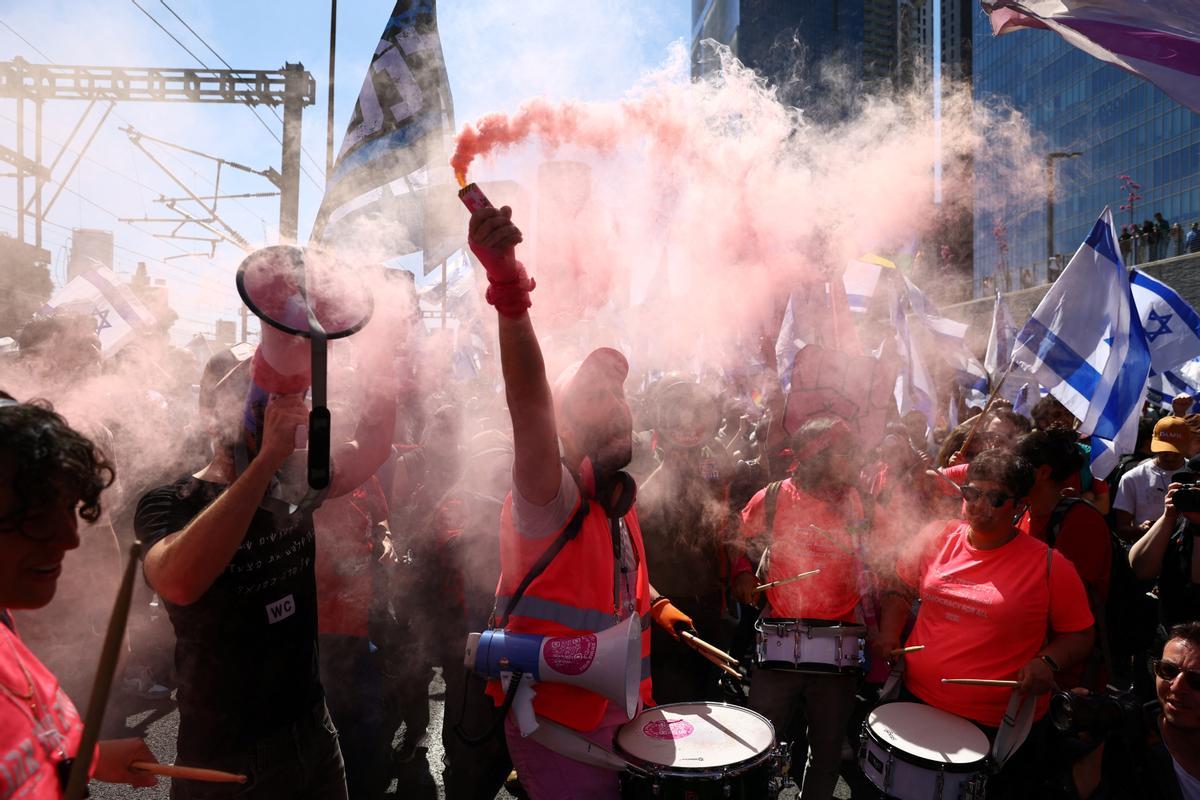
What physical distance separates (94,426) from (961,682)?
3442 mm

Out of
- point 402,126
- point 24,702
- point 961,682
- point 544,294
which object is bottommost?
point 961,682

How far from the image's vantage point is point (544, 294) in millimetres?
4512

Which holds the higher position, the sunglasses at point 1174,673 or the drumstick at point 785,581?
the drumstick at point 785,581

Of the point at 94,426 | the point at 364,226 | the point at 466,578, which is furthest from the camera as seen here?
the point at 364,226

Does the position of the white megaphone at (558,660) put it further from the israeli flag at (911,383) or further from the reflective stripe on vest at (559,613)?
the israeli flag at (911,383)

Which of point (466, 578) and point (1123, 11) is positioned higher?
point (1123, 11)

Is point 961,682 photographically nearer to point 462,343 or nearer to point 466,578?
point 466,578

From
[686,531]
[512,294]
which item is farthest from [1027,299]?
[512,294]

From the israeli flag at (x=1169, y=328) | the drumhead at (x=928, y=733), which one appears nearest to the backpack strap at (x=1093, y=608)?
the drumhead at (x=928, y=733)

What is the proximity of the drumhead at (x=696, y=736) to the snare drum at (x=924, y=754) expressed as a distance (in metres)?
0.62

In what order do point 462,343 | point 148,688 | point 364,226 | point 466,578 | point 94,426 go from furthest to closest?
point 462,343
point 148,688
point 364,226
point 466,578
point 94,426

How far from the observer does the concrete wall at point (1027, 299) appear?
15000mm

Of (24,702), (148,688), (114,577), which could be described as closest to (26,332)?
(114,577)

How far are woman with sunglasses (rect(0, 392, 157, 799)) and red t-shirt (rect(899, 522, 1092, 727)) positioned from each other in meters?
3.00
